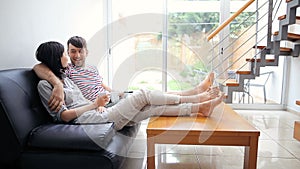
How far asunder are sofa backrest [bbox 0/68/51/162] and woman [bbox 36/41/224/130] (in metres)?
0.09

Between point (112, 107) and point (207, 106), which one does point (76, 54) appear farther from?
point (207, 106)

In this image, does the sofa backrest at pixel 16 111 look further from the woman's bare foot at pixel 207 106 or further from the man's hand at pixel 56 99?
the woman's bare foot at pixel 207 106

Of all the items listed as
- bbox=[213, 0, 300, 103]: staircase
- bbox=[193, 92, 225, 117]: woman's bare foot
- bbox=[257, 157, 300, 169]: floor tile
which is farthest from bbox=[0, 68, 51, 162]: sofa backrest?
bbox=[213, 0, 300, 103]: staircase

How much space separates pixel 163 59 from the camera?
4250 millimetres

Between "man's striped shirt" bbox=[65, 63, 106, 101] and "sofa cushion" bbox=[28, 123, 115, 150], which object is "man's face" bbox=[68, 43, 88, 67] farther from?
"sofa cushion" bbox=[28, 123, 115, 150]

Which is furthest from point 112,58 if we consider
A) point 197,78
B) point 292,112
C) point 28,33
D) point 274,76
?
point 292,112

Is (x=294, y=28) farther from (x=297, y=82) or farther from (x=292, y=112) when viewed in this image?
(x=292, y=112)

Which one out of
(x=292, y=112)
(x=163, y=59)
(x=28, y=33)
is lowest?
(x=292, y=112)

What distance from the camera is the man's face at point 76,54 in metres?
2.22

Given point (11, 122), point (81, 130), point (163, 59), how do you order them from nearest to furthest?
point (11, 122) → point (81, 130) → point (163, 59)

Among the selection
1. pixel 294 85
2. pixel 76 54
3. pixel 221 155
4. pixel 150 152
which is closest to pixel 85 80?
pixel 76 54

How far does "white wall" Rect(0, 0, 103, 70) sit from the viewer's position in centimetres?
196

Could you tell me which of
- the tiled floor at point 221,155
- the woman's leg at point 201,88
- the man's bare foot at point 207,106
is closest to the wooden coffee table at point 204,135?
the man's bare foot at point 207,106

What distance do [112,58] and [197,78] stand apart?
1.51 metres
